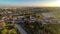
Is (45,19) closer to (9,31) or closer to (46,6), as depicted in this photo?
(46,6)

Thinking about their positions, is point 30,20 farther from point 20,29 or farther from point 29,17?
point 20,29

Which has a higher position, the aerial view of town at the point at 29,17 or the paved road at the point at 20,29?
the aerial view of town at the point at 29,17

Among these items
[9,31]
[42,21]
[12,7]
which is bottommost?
[9,31]

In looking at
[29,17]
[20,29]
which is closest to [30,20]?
[29,17]

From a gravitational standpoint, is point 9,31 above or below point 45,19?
below

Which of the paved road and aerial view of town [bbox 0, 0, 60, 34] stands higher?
aerial view of town [bbox 0, 0, 60, 34]

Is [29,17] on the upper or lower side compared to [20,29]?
upper

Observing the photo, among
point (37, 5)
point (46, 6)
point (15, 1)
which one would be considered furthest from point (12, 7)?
point (46, 6)
